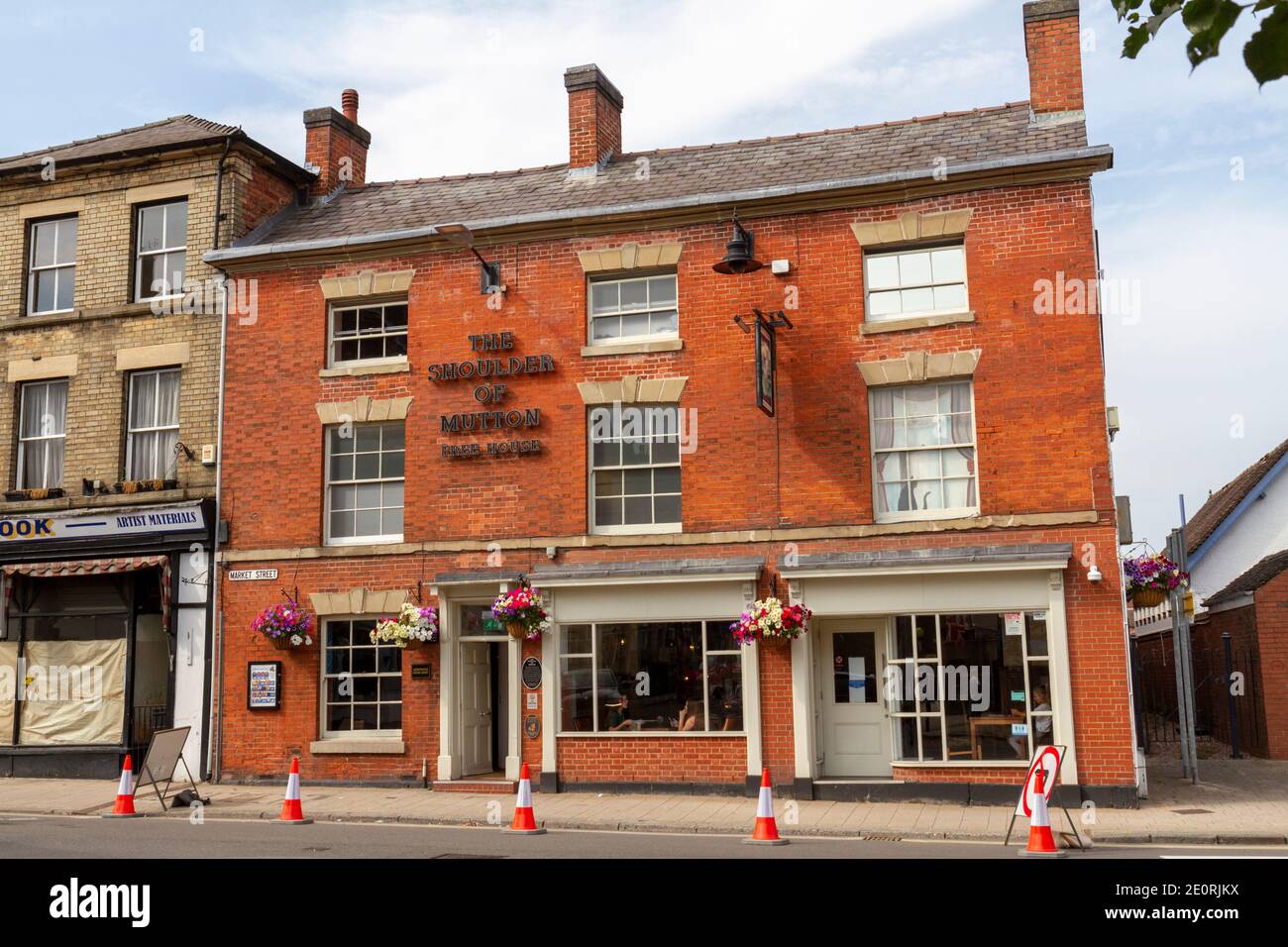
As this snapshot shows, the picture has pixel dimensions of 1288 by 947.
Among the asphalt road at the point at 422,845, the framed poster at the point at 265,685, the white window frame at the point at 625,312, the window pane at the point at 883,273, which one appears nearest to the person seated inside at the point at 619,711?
the asphalt road at the point at 422,845

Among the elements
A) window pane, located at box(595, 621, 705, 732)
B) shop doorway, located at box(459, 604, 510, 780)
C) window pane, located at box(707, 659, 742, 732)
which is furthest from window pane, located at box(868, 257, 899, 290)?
shop doorway, located at box(459, 604, 510, 780)

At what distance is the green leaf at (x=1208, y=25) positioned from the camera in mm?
3428

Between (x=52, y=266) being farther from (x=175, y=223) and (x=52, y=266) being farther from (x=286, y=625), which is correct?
(x=286, y=625)

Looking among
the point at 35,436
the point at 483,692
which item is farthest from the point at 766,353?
the point at 35,436

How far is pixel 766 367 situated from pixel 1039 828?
7670 millimetres

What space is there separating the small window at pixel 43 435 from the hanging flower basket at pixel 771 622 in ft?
42.0

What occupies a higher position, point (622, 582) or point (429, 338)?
point (429, 338)

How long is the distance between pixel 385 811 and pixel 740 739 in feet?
16.4

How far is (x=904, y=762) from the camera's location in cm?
1623

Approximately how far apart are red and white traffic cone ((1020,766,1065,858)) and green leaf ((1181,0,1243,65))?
31.0 feet

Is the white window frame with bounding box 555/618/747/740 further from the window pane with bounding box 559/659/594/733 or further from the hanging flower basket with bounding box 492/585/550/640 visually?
the hanging flower basket with bounding box 492/585/550/640
